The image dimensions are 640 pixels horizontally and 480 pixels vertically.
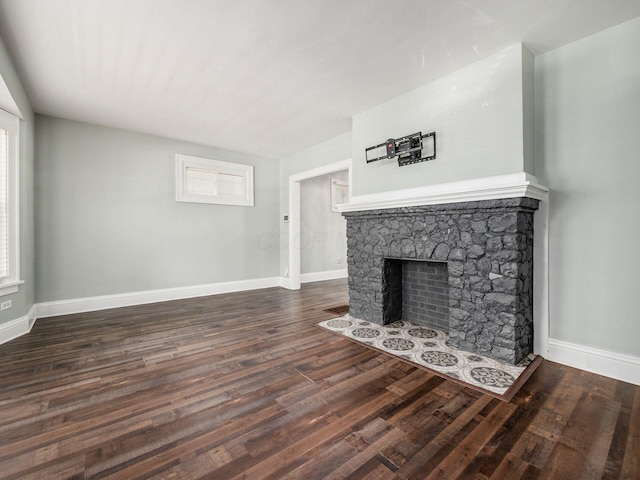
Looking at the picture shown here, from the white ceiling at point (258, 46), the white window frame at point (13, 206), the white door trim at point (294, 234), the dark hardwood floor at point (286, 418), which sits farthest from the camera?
the white door trim at point (294, 234)

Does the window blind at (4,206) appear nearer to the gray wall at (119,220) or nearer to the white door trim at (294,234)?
the gray wall at (119,220)

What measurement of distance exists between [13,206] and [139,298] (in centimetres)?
205

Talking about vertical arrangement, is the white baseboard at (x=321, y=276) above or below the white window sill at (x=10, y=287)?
below

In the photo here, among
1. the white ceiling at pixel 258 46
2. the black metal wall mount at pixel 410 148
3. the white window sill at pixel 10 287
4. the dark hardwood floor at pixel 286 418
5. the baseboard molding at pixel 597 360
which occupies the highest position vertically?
the white ceiling at pixel 258 46

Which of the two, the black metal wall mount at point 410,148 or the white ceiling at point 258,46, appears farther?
the black metal wall mount at point 410,148

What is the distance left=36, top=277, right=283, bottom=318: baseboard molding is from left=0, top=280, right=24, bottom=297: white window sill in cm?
96

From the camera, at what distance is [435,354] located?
2.71m

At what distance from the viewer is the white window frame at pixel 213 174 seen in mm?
5102

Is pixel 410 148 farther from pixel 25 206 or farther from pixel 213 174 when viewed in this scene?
pixel 25 206

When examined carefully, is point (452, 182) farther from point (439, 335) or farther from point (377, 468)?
point (377, 468)

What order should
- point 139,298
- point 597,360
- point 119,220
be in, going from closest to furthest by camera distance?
point 597,360
point 119,220
point 139,298

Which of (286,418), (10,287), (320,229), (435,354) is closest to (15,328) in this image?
(10,287)

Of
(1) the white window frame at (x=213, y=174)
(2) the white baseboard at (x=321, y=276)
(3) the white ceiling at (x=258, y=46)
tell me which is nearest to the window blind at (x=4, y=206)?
(3) the white ceiling at (x=258, y=46)

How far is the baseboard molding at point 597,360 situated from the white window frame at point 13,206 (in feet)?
17.9
